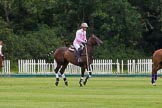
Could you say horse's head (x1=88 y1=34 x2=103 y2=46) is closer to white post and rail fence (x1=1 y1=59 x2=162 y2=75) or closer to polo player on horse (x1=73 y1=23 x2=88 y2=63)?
polo player on horse (x1=73 y1=23 x2=88 y2=63)

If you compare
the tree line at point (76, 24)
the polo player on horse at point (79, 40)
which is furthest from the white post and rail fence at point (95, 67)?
the polo player on horse at point (79, 40)

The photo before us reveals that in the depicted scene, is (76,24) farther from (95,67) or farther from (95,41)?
Result: (95,41)

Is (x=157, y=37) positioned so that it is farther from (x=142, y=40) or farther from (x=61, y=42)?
(x=61, y=42)

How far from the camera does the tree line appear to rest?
54969 millimetres

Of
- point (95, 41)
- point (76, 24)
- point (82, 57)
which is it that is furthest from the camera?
point (76, 24)

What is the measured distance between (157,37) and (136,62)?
924cm

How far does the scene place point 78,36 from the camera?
101 ft

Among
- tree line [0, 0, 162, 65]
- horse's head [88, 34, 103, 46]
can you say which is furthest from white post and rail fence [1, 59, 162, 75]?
horse's head [88, 34, 103, 46]

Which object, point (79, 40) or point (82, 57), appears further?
point (82, 57)

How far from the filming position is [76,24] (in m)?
59.1

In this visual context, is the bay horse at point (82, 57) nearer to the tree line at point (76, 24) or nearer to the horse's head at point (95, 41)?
the horse's head at point (95, 41)

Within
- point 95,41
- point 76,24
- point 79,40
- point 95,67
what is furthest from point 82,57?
point 76,24

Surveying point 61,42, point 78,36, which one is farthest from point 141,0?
point 78,36

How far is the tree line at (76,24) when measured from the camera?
55.0 metres
